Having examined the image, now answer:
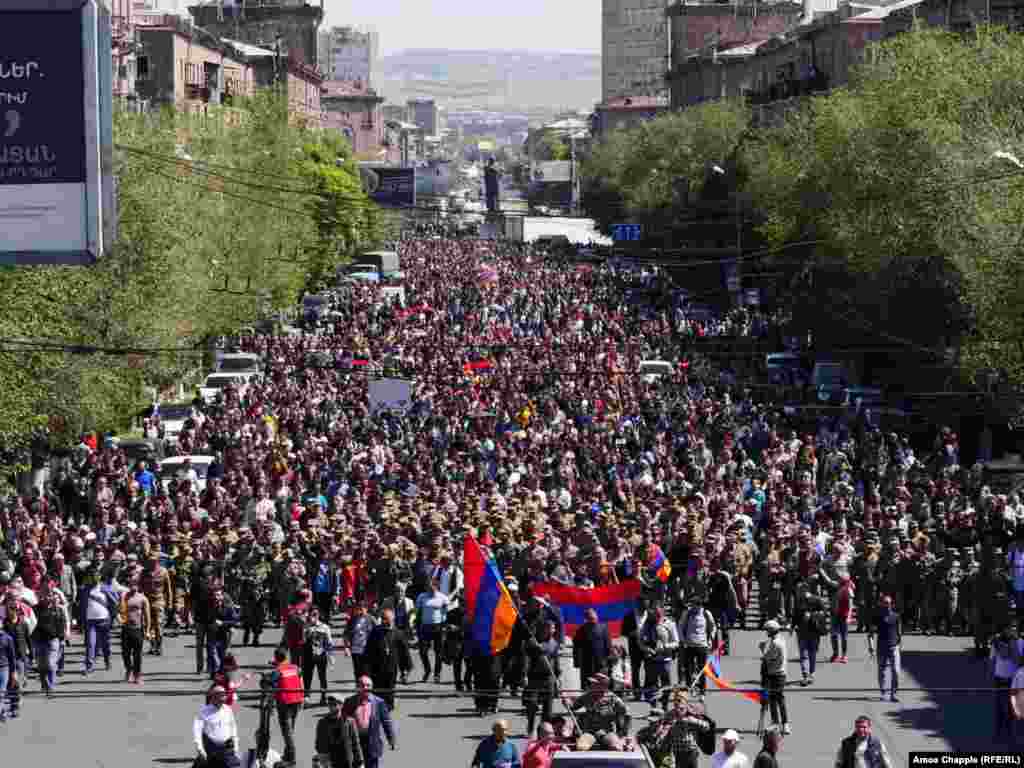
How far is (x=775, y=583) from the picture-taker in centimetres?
2523

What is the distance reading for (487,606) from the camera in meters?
20.5

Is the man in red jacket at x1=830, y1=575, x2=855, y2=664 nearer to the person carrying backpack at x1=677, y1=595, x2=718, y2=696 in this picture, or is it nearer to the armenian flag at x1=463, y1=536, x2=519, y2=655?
the person carrying backpack at x1=677, y1=595, x2=718, y2=696

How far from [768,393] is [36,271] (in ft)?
82.1

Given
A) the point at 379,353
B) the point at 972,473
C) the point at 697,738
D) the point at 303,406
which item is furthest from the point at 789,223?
the point at 697,738

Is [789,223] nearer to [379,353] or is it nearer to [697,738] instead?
[379,353]

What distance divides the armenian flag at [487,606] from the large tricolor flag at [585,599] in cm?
91

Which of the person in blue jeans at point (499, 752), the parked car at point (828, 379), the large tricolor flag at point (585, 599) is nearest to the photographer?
the person in blue jeans at point (499, 752)

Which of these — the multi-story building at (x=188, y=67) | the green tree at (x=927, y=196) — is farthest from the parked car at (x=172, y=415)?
the multi-story building at (x=188, y=67)

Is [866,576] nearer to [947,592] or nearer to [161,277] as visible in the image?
[947,592]

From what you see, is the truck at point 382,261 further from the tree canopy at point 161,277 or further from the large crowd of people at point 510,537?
the large crowd of people at point 510,537

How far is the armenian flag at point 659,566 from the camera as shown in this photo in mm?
23891

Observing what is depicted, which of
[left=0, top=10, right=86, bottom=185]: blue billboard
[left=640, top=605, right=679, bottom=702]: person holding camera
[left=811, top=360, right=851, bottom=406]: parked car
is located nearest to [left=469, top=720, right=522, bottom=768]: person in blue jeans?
[left=640, top=605, right=679, bottom=702]: person holding camera

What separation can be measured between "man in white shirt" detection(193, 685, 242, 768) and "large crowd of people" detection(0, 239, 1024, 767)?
0.15 ft

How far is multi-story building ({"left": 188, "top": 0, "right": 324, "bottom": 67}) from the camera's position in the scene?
162250mm
